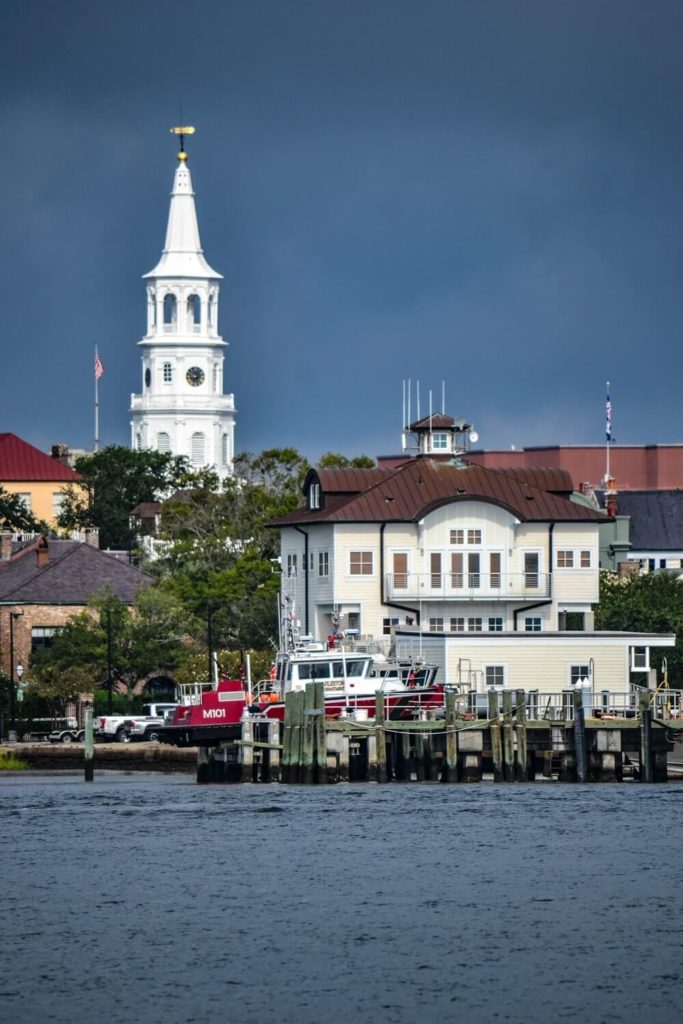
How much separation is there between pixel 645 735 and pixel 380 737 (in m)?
7.85

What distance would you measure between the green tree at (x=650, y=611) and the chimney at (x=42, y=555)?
107 ft

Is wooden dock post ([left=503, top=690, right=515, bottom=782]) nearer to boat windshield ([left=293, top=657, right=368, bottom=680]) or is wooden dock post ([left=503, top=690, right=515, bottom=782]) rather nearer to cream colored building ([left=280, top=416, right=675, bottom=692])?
boat windshield ([left=293, top=657, right=368, bottom=680])

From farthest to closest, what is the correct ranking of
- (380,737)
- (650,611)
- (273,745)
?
(650,611), (273,745), (380,737)

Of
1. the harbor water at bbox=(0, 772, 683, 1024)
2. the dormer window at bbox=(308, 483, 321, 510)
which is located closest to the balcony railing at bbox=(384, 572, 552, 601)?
the dormer window at bbox=(308, 483, 321, 510)

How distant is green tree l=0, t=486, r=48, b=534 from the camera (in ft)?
608

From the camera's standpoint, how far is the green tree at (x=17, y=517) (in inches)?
7293

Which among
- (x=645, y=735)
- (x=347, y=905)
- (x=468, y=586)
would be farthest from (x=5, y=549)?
(x=347, y=905)

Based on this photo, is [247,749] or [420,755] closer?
[420,755]

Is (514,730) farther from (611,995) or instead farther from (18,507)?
(18,507)

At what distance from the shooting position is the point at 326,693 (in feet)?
266

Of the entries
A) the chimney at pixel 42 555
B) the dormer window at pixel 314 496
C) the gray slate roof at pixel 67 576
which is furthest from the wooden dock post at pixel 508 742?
the chimney at pixel 42 555

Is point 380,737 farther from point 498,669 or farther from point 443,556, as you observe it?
point 443,556

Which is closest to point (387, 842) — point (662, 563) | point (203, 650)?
point (203, 650)

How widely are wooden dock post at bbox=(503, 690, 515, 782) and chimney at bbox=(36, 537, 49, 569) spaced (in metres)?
61.3
